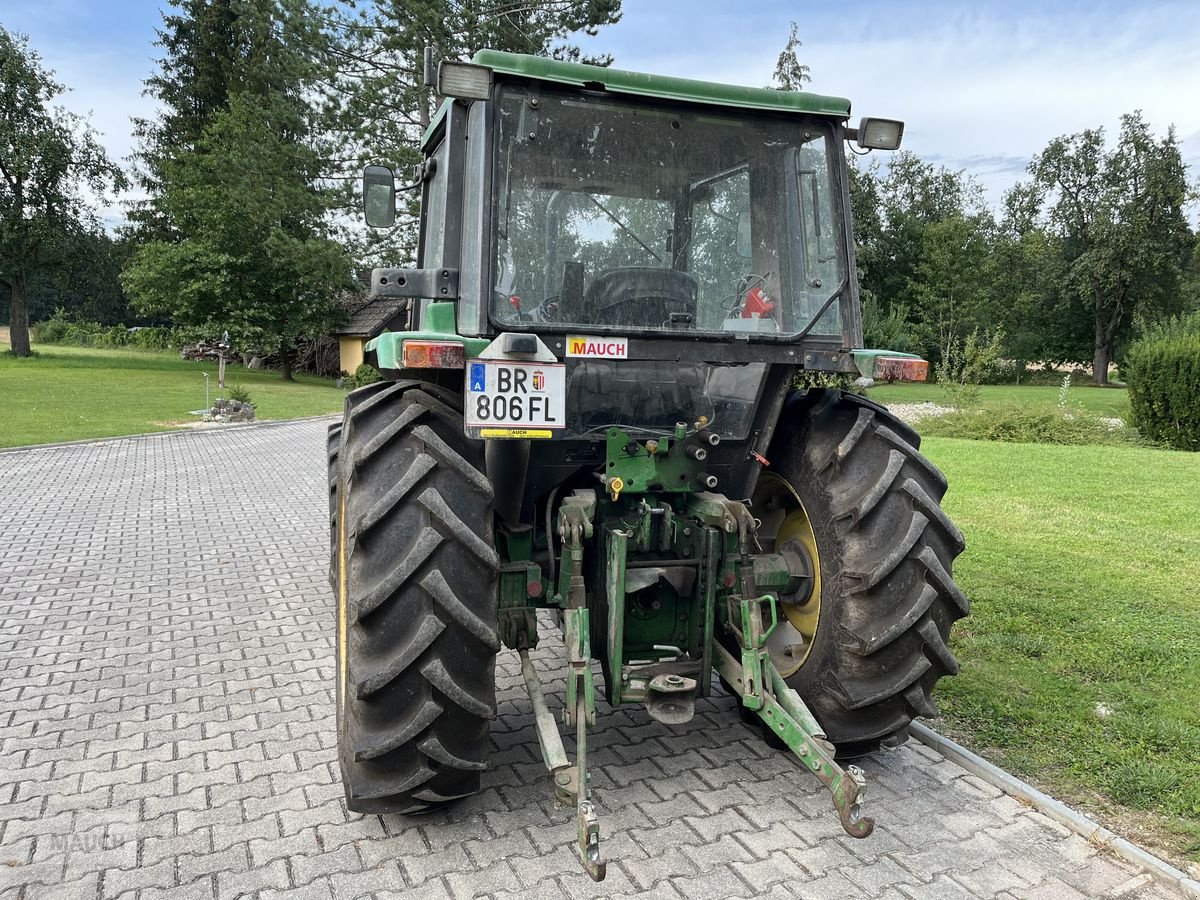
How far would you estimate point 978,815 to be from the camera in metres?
3.29

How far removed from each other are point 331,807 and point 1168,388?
1865 centimetres

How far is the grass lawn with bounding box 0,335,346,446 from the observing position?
54.1 ft

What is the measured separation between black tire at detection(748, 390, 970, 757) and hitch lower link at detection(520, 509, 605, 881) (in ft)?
3.26

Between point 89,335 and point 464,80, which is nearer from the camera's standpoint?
point 464,80

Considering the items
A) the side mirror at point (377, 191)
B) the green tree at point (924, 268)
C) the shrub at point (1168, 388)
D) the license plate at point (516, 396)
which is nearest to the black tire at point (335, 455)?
the license plate at point (516, 396)

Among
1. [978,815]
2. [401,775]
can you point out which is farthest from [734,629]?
[401,775]

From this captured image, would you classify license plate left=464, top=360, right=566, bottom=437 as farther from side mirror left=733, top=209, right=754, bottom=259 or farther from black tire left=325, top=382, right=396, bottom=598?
side mirror left=733, top=209, right=754, bottom=259

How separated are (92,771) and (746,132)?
3711mm

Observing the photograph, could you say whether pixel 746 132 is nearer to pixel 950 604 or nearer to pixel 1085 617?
pixel 950 604

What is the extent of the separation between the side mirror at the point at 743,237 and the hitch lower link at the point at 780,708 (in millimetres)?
1401

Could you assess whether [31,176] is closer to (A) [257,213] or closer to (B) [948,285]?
(A) [257,213]

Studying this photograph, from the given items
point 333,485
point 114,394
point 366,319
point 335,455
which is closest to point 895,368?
point 333,485

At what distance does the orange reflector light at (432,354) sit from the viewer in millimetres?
2885

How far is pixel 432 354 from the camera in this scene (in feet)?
9.56
